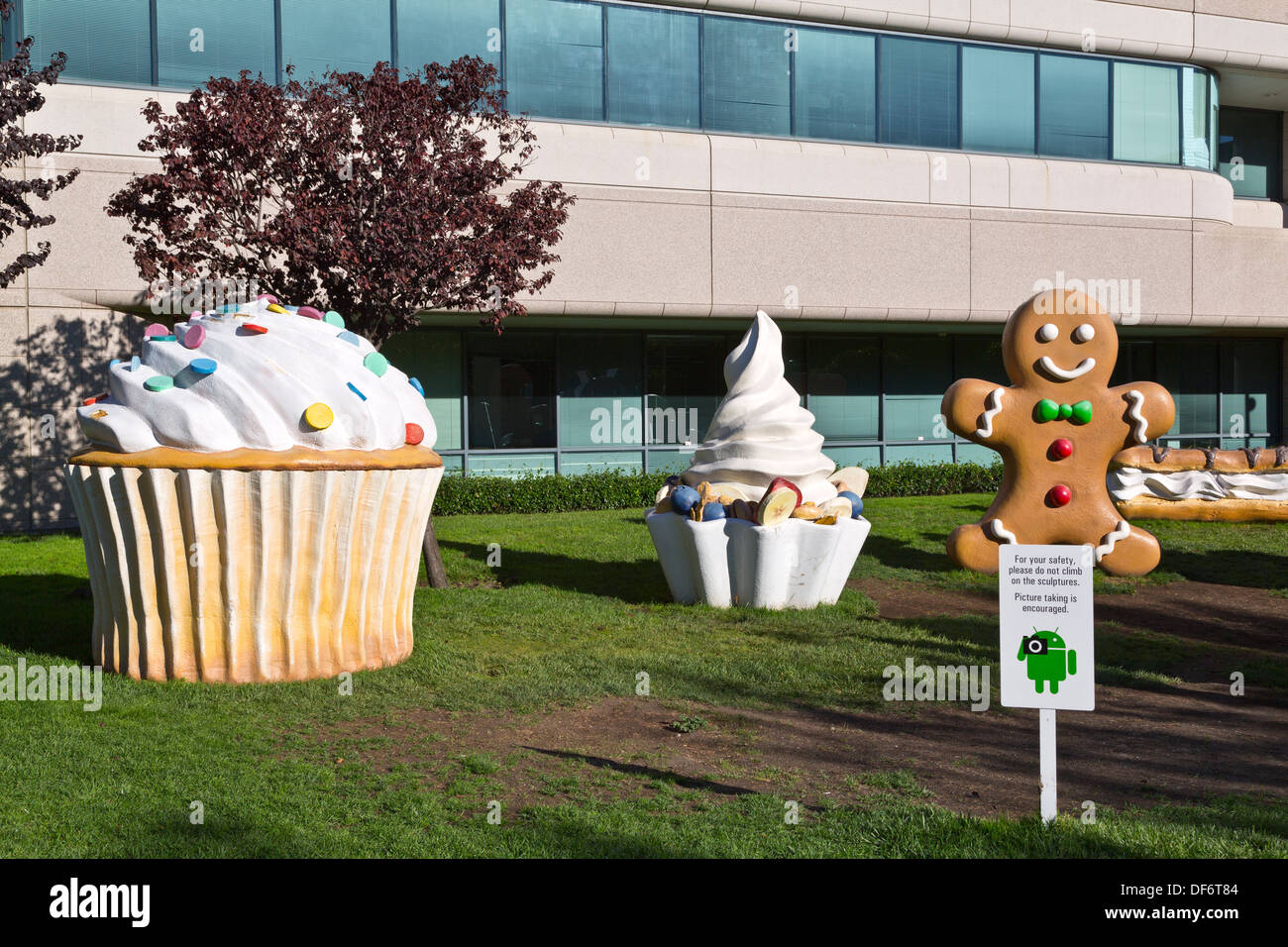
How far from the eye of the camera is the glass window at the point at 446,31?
17.3 m

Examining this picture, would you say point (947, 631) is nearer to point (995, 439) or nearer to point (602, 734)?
point (995, 439)

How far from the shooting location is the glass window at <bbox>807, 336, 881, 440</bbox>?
70.4ft

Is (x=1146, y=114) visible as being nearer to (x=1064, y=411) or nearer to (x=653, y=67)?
(x=653, y=67)

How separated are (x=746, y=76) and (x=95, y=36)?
33.3 feet

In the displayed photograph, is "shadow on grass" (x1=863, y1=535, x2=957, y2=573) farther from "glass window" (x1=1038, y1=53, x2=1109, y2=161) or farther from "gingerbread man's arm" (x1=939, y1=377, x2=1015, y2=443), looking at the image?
"glass window" (x1=1038, y1=53, x2=1109, y2=161)

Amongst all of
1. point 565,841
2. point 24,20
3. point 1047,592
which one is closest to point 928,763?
point 1047,592

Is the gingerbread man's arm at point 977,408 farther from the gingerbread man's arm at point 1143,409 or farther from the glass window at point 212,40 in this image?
the glass window at point 212,40

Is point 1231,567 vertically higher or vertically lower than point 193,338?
lower

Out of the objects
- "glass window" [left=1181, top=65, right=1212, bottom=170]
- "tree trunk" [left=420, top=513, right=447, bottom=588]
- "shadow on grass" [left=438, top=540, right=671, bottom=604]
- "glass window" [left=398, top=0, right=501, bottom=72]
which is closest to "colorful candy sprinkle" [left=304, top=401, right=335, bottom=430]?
"tree trunk" [left=420, top=513, right=447, bottom=588]

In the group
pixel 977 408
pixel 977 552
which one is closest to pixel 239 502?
pixel 977 408

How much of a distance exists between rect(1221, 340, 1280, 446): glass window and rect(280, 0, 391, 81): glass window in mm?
18342

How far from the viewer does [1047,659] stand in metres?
4.61

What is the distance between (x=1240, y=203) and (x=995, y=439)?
53.6 ft

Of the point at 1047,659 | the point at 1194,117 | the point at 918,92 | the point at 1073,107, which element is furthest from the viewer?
the point at 1194,117
